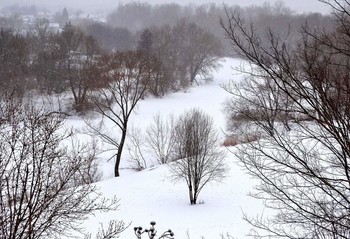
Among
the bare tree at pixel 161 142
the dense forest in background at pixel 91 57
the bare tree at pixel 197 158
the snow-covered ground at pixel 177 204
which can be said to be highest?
the dense forest in background at pixel 91 57

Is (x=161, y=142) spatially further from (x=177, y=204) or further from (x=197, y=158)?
(x=177, y=204)

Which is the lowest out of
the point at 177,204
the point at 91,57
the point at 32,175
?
the point at 177,204

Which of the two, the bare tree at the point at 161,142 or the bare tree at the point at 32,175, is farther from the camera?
the bare tree at the point at 161,142

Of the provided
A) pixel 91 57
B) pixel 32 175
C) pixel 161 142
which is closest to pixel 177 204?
pixel 161 142

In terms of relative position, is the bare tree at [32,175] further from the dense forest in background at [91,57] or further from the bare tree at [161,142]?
the dense forest in background at [91,57]

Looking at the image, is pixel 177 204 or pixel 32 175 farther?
pixel 177 204

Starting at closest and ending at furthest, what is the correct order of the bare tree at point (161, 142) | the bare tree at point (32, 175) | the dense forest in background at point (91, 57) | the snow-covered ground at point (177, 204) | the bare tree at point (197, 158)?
the bare tree at point (32, 175) → the snow-covered ground at point (177, 204) → the bare tree at point (197, 158) → the bare tree at point (161, 142) → the dense forest in background at point (91, 57)

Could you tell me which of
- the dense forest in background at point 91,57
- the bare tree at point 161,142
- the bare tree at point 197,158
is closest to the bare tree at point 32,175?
the bare tree at point 197,158

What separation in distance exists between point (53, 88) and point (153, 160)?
17.7 metres

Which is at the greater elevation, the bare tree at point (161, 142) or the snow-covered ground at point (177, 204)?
the bare tree at point (161, 142)

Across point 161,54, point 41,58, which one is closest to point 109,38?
point 161,54

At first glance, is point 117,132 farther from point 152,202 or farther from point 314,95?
point 314,95

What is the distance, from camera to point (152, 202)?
16.5 meters

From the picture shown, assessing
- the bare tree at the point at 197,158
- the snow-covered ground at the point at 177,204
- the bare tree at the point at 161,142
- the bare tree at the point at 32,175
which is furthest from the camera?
the bare tree at the point at 161,142
